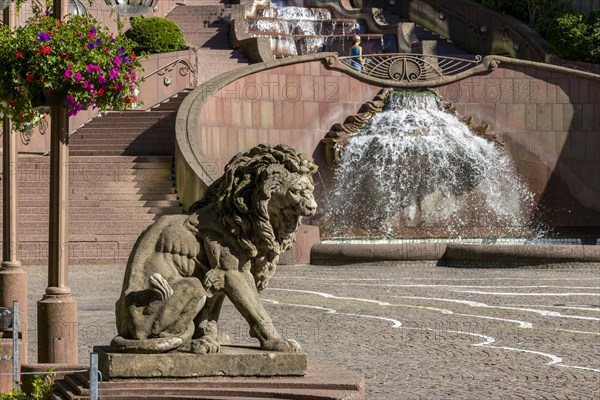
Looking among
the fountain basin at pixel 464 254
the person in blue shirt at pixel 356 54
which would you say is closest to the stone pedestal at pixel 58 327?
the fountain basin at pixel 464 254

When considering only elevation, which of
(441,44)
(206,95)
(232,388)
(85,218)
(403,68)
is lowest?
(232,388)

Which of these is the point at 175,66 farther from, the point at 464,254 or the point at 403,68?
the point at 464,254

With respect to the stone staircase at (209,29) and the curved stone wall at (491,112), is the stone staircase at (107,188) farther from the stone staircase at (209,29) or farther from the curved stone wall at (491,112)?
the stone staircase at (209,29)

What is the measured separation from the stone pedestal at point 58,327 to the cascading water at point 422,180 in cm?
1879

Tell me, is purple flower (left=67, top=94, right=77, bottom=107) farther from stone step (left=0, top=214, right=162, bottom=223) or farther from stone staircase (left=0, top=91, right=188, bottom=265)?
stone step (left=0, top=214, right=162, bottom=223)

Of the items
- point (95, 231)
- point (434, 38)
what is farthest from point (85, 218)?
point (434, 38)

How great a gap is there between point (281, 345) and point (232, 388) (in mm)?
404

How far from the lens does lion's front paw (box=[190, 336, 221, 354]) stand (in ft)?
25.2

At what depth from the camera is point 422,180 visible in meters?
29.7

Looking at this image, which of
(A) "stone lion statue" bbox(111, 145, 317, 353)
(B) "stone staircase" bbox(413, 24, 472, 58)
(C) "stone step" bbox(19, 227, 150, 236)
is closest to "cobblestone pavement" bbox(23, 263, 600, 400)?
(C) "stone step" bbox(19, 227, 150, 236)

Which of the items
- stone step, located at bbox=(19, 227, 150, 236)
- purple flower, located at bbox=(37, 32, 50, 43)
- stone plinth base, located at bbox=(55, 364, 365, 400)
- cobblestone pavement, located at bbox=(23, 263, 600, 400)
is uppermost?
purple flower, located at bbox=(37, 32, 50, 43)

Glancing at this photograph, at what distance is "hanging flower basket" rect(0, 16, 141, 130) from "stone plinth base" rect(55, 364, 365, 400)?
8.93 ft

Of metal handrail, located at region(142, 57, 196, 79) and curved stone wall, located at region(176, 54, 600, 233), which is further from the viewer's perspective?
metal handrail, located at region(142, 57, 196, 79)

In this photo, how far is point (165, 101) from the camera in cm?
3112
